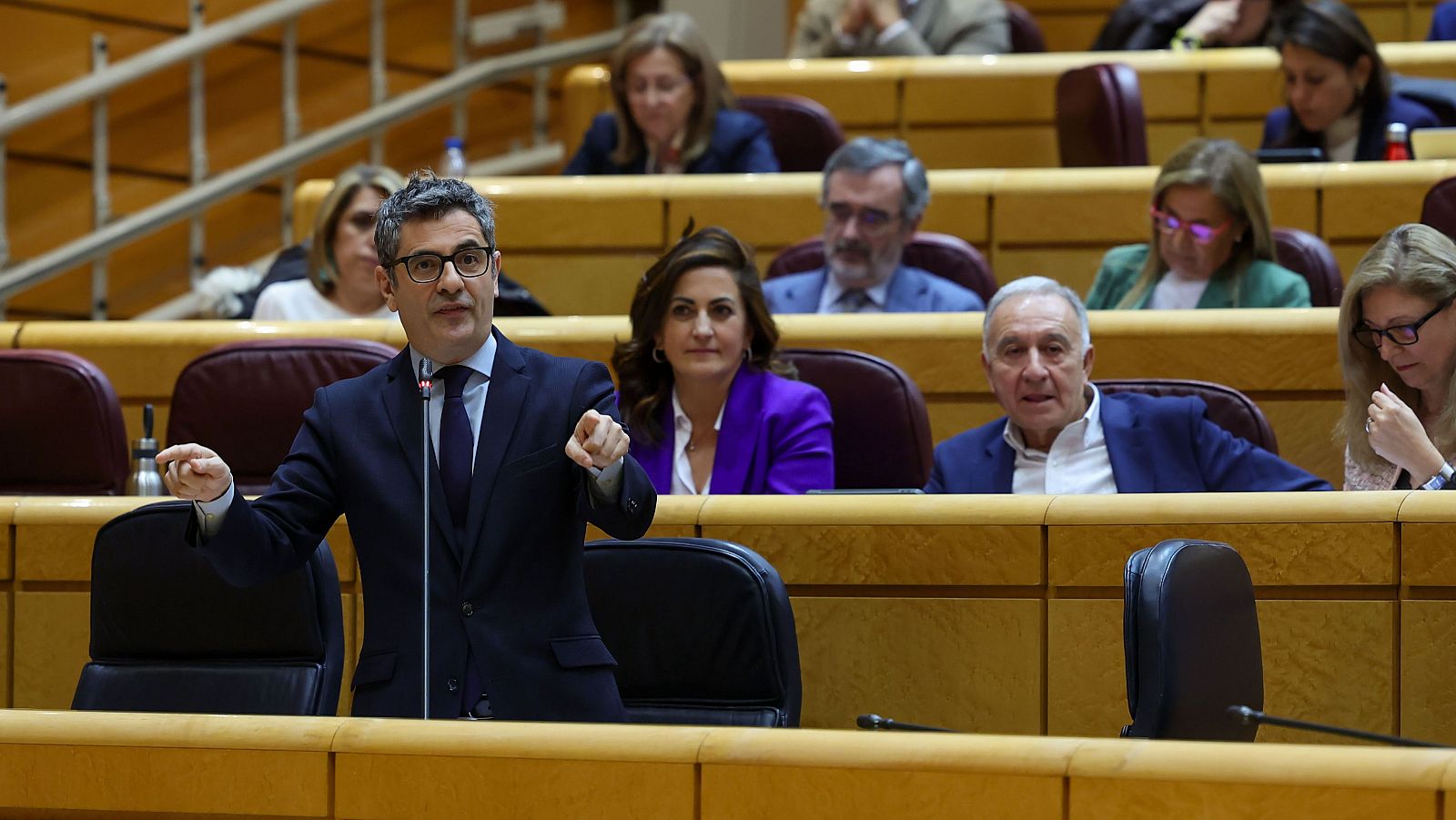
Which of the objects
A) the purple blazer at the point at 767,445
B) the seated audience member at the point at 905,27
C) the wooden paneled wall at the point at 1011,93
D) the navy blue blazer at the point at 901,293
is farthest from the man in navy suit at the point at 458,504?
the seated audience member at the point at 905,27

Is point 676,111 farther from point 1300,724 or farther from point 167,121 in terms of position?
point 1300,724

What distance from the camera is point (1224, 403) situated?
2373 mm

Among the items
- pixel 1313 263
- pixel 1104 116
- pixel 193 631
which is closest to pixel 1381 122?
pixel 1104 116

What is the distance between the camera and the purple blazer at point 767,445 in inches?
90.2

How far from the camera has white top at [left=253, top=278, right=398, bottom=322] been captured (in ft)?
9.89

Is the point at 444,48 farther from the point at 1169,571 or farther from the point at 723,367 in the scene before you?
the point at 1169,571

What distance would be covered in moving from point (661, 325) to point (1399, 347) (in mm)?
810

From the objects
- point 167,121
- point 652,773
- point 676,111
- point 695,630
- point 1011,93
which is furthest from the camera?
point 167,121

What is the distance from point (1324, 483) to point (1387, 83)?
1396mm

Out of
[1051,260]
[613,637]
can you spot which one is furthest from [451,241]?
[1051,260]

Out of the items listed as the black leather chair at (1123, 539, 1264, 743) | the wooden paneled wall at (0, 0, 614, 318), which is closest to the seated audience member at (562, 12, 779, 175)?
the wooden paneled wall at (0, 0, 614, 318)

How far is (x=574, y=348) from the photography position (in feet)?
8.98

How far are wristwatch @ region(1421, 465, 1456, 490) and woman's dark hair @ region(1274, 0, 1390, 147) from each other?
1.52 m

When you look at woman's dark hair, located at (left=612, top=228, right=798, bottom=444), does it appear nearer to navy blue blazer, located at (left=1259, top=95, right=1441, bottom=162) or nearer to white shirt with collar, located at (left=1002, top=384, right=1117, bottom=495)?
white shirt with collar, located at (left=1002, top=384, right=1117, bottom=495)
